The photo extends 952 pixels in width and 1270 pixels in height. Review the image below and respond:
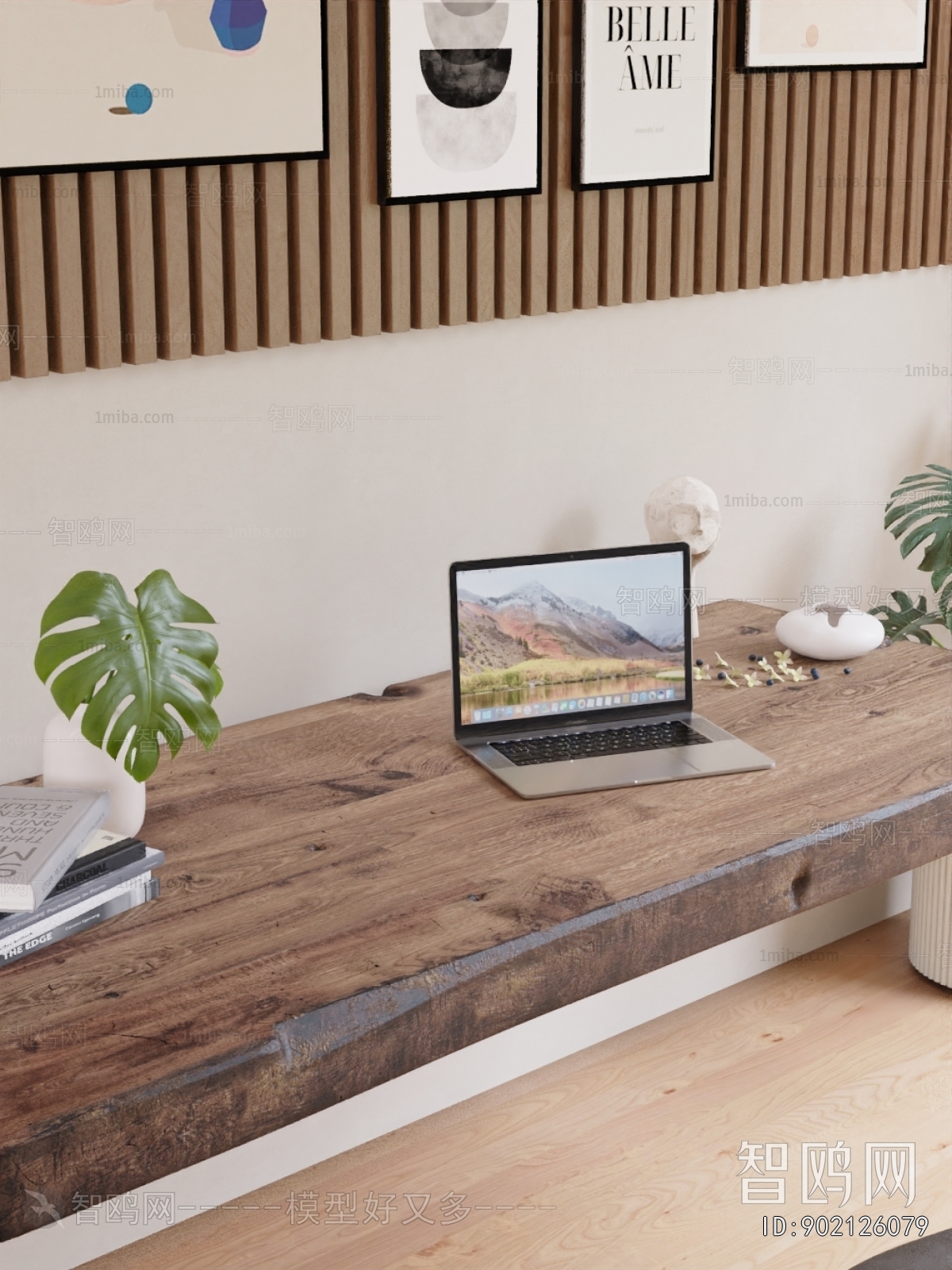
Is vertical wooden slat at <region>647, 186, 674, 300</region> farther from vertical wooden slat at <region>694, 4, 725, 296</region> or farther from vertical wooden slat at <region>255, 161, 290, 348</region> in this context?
vertical wooden slat at <region>255, 161, 290, 348</region>

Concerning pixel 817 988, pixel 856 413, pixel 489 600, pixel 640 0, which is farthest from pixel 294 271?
pixel 817 988

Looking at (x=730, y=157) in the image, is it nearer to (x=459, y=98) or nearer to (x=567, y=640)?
(x=459, y=98)

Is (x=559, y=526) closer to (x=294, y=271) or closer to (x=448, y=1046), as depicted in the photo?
(x=294, y=271)

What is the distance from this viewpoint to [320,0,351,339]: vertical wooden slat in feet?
6.61

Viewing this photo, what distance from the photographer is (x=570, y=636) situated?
2.07 meters

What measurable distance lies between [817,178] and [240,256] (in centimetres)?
121

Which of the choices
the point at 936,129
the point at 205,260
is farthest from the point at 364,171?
the point at 936,129

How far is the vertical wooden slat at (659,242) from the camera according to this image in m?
2.46

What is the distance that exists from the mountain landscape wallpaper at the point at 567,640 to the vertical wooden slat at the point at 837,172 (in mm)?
956

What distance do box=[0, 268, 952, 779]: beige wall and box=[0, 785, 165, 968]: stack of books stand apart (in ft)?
1.26

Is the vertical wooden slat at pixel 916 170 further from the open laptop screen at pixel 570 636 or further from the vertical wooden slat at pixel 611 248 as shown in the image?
the open laptop screen at pixel 570 636

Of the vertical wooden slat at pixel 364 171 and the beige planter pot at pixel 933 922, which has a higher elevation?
the vertical wooden slat at pixel 364 171

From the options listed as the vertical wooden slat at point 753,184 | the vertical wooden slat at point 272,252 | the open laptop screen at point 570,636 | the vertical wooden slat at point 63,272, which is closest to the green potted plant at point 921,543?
the vertical wooden slat at point 753,184

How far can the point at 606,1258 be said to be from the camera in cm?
208
